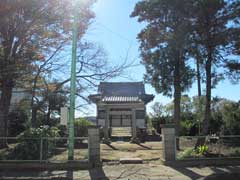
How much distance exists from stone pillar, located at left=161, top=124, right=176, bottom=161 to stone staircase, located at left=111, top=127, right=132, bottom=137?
13333 millimetres

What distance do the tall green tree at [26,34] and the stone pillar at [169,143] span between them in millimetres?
6665

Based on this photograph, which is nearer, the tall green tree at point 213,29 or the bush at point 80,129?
the tall green tree at point 213,29

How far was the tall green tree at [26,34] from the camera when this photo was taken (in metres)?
13.1

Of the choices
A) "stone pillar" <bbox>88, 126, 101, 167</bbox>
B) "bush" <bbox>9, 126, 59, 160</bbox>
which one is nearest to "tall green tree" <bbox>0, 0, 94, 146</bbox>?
"bush" <bbox>9, 126, 59, 160</bbox>

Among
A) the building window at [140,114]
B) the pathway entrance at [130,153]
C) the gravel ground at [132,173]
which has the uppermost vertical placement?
the building window at [140,114]

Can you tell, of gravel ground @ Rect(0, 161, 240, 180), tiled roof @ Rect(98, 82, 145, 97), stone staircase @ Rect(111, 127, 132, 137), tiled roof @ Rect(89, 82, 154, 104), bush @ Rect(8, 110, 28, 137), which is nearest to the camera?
gravel ground @ Rect(0, 161, 240, 180)

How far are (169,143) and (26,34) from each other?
8.18 metres

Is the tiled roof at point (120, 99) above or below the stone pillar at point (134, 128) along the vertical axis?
above

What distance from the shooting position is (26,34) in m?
14.1

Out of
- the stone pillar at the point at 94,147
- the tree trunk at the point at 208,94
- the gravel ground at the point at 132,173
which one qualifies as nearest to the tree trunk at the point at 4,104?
the gravel ground at the point at 132,173

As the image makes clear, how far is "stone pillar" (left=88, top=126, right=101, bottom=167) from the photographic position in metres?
10.9

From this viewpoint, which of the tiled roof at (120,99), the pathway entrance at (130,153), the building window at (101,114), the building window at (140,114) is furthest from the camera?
the building window at (140,114)

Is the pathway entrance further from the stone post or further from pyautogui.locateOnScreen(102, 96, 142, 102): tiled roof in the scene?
pyautogui.locateOnScreen(102, 96, 142, 102): tiled roof

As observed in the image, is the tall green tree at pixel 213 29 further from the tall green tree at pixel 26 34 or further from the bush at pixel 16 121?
the bush at pixel 16 121
